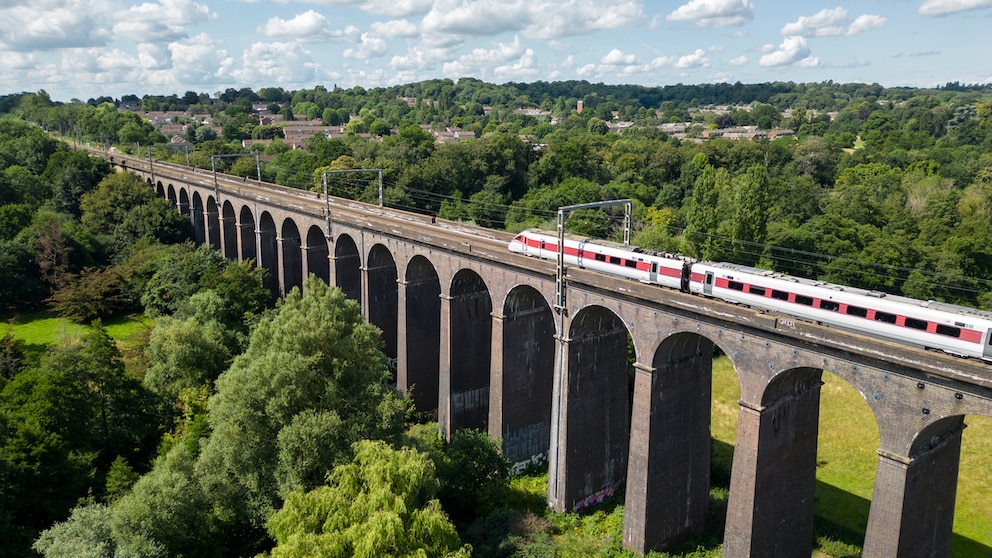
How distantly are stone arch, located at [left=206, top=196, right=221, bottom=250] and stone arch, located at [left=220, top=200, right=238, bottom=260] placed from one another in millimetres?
923

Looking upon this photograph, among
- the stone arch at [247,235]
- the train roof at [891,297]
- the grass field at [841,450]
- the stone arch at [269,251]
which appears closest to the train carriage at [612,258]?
the train roof at [891,297]

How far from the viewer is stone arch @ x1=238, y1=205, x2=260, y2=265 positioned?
221ft

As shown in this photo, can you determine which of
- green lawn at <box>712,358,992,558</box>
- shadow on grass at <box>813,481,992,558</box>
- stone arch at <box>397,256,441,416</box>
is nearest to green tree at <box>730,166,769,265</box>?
green lawn at <box>712,358,992,558</box>

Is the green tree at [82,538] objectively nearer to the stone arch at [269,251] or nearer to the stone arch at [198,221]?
the stone arch at [269,251]

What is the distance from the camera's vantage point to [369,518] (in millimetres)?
20484

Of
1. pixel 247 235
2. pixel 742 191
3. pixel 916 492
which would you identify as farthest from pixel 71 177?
pixel 916 492

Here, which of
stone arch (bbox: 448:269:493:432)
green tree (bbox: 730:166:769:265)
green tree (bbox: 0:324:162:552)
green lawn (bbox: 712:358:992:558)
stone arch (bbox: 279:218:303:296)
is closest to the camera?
green tree (bbox: 0:324:162:552)

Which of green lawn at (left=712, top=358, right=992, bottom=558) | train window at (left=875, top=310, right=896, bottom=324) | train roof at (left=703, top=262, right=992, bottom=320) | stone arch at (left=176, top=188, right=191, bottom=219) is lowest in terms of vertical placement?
green lawn at (left=712, top=358, right=992, bottom=558)

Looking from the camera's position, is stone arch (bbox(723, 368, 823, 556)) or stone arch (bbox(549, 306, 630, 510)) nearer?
stone arch (bbox(723, 368, 823, 556))

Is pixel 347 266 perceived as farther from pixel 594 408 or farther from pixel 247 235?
pixel 594 408

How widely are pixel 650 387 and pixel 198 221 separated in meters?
68.6

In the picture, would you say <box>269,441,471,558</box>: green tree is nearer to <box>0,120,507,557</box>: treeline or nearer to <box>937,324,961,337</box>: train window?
<box>0,120,507,557</box>: treeline

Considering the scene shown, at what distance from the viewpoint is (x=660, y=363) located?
29.1 meters

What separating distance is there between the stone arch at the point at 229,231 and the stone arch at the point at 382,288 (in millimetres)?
30829
